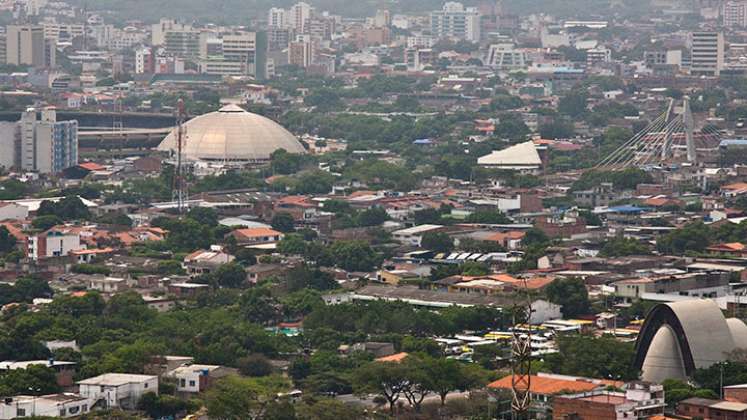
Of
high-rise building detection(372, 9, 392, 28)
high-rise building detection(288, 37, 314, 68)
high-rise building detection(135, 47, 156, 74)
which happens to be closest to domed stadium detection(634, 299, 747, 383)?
high-rise building detection(135, 47, 156, 74)

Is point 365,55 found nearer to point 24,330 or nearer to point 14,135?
Result: point 14,135

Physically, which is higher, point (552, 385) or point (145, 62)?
point (552, 385)

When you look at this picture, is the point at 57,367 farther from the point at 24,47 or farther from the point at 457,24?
the point at 457,24

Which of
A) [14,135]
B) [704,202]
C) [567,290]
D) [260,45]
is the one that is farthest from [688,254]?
[260,45]

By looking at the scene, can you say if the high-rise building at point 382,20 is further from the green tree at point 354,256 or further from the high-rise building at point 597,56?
the green tree at point 354,256

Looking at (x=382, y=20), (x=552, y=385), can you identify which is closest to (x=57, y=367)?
(x=552, y=385)
